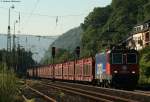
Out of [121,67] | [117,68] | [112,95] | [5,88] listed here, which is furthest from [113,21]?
[5,88]

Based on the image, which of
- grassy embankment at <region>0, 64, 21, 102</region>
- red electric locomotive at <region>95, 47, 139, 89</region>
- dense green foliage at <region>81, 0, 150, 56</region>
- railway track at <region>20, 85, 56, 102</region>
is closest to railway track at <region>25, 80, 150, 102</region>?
red electric locomotive at <region>95, 47, 139, 89</region>

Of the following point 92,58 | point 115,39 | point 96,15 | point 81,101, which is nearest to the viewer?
point 81,101

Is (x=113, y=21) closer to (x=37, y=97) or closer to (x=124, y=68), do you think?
(x=124, y=68)

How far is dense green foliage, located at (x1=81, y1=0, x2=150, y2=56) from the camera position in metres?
144

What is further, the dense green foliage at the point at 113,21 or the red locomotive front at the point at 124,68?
the dense green foliage at the point at 113,21

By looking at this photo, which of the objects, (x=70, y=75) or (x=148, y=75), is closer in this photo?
(x=148, y=75)

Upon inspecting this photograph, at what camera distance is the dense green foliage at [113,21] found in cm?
14375

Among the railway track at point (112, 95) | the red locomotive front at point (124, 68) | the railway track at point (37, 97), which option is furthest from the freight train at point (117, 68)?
the railway track at point (37, 97)

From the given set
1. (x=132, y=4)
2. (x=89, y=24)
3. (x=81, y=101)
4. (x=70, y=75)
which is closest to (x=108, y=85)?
(x=81, y=101)

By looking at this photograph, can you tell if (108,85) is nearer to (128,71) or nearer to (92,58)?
(128,71)

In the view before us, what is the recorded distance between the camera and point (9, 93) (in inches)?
854

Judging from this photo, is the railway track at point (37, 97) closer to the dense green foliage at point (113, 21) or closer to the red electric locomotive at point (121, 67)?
the red electric locomotive at point (121, 67)

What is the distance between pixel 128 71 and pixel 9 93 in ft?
57.5

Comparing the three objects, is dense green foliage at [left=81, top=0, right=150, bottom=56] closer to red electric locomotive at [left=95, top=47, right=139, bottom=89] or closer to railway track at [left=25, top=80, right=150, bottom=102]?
red electric locomotive at [left=95, top=47, right=139, bottom=89]
